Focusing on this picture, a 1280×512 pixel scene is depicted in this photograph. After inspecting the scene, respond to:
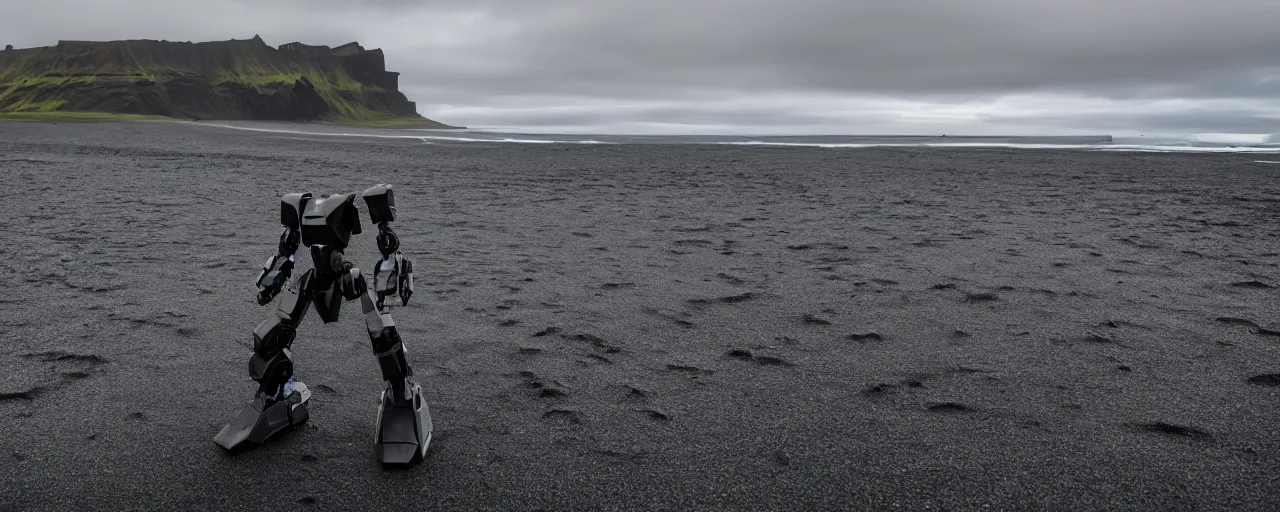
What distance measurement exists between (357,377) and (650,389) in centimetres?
184

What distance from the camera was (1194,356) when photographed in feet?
17.3

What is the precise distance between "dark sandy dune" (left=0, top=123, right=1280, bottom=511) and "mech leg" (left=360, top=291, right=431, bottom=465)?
10cm

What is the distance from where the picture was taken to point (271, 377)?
3656 millimetres

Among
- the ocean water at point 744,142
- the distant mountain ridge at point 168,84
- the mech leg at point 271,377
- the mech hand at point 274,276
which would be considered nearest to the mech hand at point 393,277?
the mech leg at point 271,377

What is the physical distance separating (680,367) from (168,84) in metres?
163

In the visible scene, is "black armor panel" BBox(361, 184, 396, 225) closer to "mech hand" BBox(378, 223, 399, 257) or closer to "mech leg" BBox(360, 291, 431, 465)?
"mech hand" BBox(378, 223, 399, 257)

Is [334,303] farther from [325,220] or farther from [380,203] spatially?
[380,203]

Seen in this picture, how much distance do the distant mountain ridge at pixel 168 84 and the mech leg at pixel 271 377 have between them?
133 metres

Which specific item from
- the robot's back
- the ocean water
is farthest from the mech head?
the ocean water

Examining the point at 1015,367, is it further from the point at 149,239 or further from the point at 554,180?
the point at 554,180

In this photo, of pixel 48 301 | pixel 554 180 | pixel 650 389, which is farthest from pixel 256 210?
pixel 650 389

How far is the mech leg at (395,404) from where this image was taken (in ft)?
11.4

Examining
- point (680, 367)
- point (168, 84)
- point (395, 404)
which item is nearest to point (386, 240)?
point (395, 404)

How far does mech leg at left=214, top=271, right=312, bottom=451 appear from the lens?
3.52 meters
